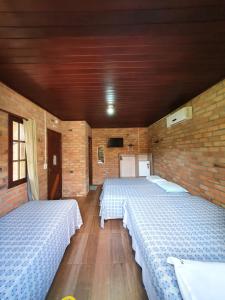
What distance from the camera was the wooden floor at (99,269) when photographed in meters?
1.58

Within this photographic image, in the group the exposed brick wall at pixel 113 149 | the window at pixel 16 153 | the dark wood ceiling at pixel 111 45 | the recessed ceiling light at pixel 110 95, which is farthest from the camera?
the exposed brick wall at pixel 113 149

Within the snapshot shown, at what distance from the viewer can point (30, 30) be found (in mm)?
1224

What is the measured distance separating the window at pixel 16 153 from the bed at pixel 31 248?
507 millimetres

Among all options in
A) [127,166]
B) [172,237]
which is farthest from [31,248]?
[127,166]

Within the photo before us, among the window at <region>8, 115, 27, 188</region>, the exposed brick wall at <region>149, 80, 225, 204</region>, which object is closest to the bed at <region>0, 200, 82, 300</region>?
the window at <region>8, 115, 27, 188</region>

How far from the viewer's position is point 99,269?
1.89 metres

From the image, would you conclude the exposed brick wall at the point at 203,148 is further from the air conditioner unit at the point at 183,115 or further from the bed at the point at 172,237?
the bed at the point at 172,237

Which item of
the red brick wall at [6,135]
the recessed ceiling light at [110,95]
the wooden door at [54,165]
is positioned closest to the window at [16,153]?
the red brick wall at [6,135]

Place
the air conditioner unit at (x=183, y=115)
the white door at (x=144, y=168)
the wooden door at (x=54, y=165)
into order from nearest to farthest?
the air conditioner unit at (x=183, y=115) < the wooden door at (x=54, y=165) < the white door at (x=144, y=168)

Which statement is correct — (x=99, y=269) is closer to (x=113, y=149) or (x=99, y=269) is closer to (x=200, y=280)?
(x=200, y=280)

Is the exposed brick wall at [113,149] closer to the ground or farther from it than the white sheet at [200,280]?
farther from it

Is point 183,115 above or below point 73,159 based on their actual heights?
above

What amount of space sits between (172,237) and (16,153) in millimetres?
2462

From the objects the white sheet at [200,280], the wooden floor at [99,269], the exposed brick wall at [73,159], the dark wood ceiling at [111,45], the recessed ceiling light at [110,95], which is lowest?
the wooden floor at [99,269]
